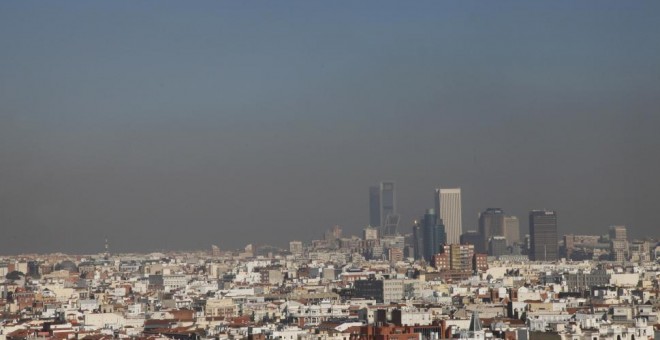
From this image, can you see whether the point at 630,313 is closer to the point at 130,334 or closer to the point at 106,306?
the point at 130,334

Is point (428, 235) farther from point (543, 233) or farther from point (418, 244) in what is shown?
point (543, 233)

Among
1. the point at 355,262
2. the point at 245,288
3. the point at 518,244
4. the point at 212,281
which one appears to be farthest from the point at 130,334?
the point at 518,244

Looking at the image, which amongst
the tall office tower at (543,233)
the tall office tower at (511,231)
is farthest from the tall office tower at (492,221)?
the tall office tower at (543,233)

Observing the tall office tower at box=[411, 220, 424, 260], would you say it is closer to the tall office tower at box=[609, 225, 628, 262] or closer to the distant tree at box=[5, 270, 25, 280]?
the tall office tower at box=[609, 225, 628, 262]

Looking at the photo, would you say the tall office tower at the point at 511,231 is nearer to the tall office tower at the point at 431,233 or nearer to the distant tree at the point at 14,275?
the tall office tower at the point at 431,233

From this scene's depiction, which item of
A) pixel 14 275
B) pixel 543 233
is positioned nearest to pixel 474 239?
pixel 543 233
